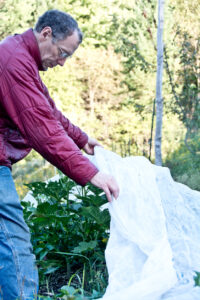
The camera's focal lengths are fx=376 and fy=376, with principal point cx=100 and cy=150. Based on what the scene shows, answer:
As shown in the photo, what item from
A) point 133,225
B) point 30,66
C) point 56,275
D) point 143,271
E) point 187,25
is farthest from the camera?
point 187,25

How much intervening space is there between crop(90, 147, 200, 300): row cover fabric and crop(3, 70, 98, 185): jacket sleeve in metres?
0.24

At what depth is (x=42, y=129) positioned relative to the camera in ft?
5.60

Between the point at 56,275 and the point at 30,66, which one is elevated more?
the point at 30,66

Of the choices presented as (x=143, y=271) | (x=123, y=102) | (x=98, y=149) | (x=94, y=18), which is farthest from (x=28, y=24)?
(x=143, y=271)

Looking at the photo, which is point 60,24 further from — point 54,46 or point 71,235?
point 71,235

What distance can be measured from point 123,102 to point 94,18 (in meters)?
3.96

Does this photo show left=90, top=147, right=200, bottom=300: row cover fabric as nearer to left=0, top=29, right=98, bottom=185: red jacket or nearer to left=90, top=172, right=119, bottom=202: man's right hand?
left=90, top=172, right=119, bottom=202: man's right hand

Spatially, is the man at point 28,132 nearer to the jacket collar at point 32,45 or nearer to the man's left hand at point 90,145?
the jacket collar at point 32,45

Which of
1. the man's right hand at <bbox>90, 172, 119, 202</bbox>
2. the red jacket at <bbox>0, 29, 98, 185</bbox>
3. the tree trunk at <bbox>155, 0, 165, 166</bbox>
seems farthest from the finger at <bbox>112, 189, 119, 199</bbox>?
the tree trunk at <bbox>155, 0, 165, 166</bbox>

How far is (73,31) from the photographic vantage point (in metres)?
1.88

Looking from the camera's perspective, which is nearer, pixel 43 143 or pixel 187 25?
pixel 43 143

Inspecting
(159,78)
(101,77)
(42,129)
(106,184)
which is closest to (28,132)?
(42,129)

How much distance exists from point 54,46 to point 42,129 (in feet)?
1.55

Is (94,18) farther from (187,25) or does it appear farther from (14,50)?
(14,50)
